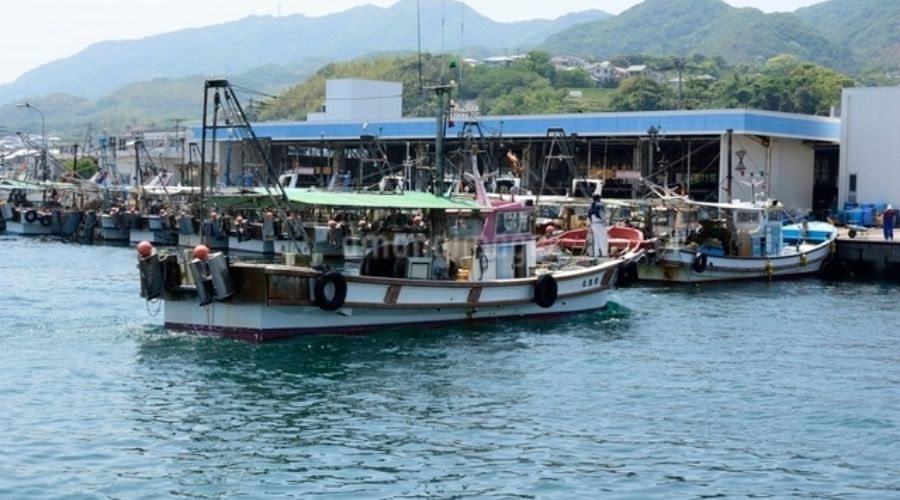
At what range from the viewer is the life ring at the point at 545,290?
107ft

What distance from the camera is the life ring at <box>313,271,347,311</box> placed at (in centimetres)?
2761

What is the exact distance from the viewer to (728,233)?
48250 millimetres

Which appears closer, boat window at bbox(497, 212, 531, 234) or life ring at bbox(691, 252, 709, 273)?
boat window at bbox(497, 212, 531, 234)

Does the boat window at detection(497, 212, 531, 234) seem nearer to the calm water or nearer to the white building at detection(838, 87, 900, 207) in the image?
the calm water

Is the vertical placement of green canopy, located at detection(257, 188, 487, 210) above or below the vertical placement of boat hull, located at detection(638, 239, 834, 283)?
above

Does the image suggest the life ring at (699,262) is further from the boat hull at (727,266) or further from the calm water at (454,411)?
the calm water at (454,411)

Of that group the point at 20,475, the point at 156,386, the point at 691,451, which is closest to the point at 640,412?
the point at 691,451

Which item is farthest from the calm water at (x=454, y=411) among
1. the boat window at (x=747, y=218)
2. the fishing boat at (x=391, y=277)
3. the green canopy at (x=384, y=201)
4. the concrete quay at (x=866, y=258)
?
the concrete quay at (x=866, y=258)

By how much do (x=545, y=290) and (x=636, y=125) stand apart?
34.5 meters

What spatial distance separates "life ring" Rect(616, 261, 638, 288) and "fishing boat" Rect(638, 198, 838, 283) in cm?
633

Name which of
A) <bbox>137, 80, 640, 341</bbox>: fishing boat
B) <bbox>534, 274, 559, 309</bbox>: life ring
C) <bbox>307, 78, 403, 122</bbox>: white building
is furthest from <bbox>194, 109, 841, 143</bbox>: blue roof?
<bbox>534, 274, 559, 309</bbox>: life ring

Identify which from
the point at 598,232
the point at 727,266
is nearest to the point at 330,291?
the point at 598,232

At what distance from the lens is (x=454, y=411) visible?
73.3 ft

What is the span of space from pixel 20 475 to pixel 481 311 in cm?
1546
